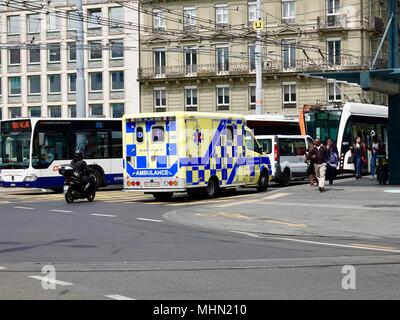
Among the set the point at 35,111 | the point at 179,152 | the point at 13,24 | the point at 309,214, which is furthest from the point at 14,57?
the point at 309,214

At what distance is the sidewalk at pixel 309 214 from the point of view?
15758 millimetres

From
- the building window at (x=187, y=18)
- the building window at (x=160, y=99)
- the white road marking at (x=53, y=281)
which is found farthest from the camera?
the building window at (x=160, y=99)

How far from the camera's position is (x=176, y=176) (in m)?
22.8

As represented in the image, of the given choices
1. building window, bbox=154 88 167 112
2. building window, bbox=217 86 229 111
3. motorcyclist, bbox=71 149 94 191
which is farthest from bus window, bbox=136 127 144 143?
building window, bbox=154 88 167 112

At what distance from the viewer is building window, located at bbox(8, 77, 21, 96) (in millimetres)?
72500

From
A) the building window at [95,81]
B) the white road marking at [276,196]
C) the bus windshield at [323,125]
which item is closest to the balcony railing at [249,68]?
the building window at [95,81]

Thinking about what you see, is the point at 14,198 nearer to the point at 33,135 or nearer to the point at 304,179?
the point at 33,135

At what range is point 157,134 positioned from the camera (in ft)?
76.2

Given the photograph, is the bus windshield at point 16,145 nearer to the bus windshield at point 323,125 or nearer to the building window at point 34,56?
the bus windshield at point 323,125

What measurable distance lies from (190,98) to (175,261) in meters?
54.7

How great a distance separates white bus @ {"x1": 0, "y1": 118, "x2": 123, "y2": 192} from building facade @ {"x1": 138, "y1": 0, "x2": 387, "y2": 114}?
92.2 feet

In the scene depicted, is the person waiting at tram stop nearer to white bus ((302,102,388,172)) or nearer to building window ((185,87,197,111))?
white bus ((302,102,388,172))

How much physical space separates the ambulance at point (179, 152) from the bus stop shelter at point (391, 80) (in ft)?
12.3
